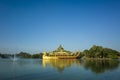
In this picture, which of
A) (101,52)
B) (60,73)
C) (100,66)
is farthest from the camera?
(101,52)

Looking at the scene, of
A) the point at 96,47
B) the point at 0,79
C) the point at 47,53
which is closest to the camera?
the point at 0,79

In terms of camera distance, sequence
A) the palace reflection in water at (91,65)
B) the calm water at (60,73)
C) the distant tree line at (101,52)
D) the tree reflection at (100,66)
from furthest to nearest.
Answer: the distant tree line at (101,52) < the palace reflection in water at (91,65) < the tree reflection at (100,66) < the calm water at (60,73)

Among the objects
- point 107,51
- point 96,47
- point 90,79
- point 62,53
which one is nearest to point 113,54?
point 107,51

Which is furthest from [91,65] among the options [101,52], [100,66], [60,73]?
[101,52]

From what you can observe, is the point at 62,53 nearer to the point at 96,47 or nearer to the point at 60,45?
the point at 60,45

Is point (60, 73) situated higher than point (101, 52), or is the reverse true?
point (101, 52)

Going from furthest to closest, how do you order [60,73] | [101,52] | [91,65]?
1. [101,52]
2. [91,65]
3. [60,73]

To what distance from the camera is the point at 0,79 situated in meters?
18.3

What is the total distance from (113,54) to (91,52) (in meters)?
13.1

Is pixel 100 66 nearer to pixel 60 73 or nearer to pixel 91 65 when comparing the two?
pixel 91 65

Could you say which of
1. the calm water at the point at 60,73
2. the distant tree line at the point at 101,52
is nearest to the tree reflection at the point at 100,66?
the calm water at the point at 60,73

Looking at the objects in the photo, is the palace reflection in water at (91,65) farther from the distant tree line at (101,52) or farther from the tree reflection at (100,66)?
the distant tree line at (101,52)

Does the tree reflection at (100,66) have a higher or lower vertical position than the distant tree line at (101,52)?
lower

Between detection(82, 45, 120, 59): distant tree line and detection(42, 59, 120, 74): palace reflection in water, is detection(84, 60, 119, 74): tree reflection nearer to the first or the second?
detection(42, 59, 120, 74): palace reflection in water
